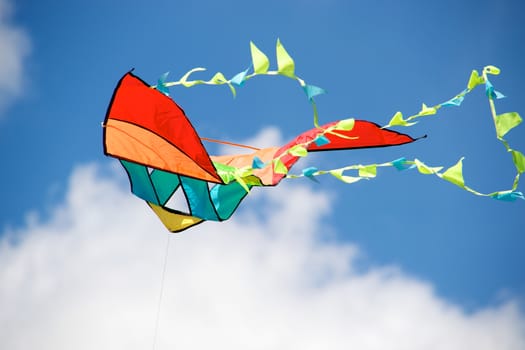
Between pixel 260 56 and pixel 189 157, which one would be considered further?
pixel 189 157

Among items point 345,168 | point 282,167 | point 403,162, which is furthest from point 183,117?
point 403,162

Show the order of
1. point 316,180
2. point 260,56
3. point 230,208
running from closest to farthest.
A: 1. point 260,56
2. point 316,180
3. point 230,208

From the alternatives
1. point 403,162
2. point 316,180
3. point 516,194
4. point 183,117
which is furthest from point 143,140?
point 516,194

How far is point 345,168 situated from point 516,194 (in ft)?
3.30

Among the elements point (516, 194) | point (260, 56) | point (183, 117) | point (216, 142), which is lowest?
point (516, 194)

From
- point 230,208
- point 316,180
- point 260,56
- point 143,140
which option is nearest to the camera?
point 260,56

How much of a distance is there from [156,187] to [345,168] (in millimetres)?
1588

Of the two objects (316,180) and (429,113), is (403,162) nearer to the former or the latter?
(429,113)

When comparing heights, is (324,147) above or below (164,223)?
above

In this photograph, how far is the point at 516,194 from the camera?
369 centimetres

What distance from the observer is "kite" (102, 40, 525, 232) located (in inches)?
138

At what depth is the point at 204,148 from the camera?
4.06 metres

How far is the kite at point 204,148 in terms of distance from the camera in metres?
3.51

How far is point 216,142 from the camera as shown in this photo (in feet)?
15.9
